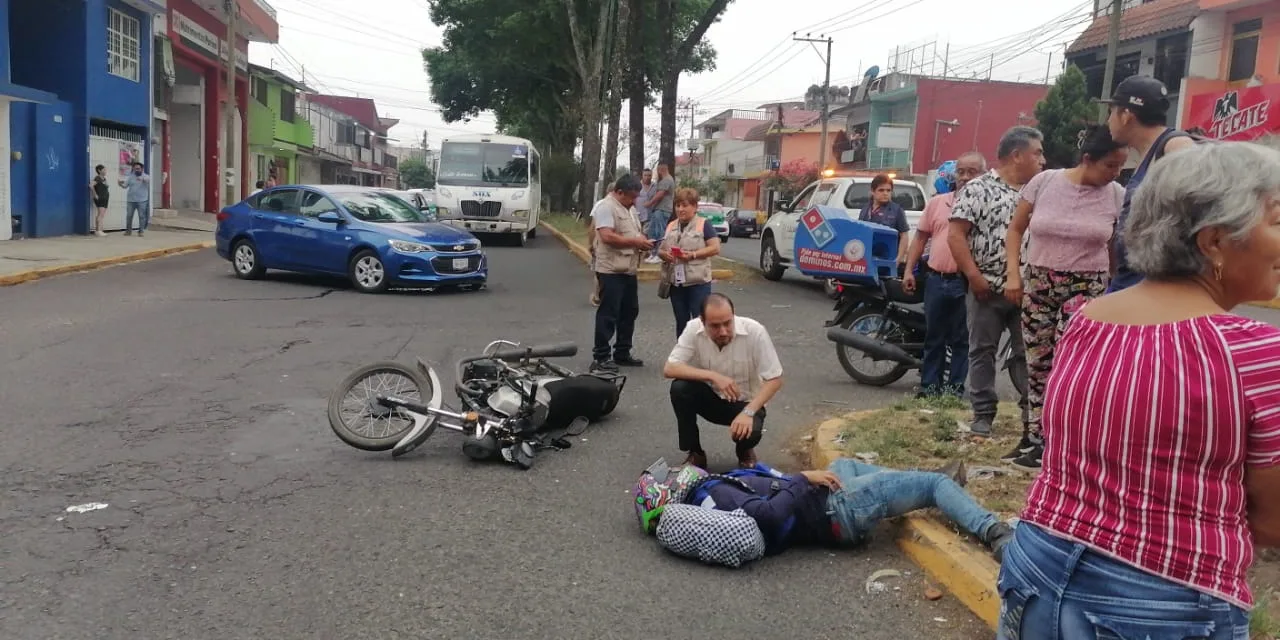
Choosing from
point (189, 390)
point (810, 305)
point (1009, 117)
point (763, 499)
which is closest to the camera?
point (763, 499)

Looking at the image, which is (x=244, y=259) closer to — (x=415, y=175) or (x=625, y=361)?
(x=625, y=361)

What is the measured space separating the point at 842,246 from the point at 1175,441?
326 inches

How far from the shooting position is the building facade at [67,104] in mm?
19312

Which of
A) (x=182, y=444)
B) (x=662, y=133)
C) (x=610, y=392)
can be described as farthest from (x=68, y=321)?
(x=662, y=133)

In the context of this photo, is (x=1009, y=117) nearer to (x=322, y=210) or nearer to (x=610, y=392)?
(x=322, y=210)

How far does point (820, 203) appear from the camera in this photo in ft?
49.2

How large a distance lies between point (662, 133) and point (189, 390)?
49.2 feet

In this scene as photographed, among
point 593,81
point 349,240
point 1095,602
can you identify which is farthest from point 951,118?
point 1095,602

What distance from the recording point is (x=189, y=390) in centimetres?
716

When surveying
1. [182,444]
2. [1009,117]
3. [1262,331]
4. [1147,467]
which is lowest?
[182,444]

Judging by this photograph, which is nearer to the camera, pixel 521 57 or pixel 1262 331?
pixel 1262 331

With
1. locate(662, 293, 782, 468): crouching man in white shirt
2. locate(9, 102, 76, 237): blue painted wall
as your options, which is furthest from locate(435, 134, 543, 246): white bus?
locate(662, 293, 782, 468): crouching man in white shirt

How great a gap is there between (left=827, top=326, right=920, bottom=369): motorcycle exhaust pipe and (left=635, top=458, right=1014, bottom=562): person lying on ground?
316 centimetres

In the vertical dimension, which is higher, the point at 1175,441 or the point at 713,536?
the point at 1175,441
